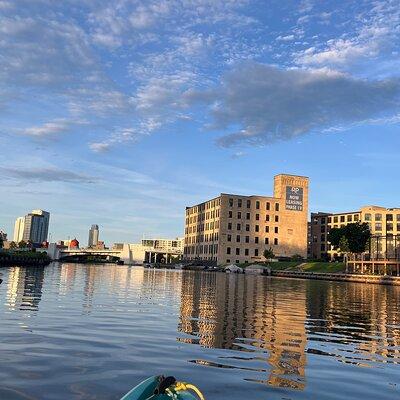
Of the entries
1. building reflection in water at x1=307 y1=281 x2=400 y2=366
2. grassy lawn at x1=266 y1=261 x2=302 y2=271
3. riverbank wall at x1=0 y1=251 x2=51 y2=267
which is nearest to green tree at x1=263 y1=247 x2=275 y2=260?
grassy lawn at x1=266 y1=261 x2=302 y2=271

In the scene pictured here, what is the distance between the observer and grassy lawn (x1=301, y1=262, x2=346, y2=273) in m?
143

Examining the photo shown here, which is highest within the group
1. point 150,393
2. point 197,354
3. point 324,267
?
point 324,267

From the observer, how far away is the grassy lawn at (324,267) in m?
143

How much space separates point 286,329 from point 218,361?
908 centimetres

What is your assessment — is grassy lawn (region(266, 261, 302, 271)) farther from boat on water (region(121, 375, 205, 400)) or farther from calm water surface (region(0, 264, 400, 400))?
boat on water (region(121, 375, 205, 400))

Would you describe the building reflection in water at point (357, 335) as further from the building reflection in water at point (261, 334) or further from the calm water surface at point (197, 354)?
the building reflection in water at point (261, 334)

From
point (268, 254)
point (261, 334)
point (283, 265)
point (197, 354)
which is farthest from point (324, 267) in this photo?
point (197, 354)

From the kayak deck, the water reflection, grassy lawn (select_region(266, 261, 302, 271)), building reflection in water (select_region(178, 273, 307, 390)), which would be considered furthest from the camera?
grassy lawn (select_region(266, 261, 302, 271))

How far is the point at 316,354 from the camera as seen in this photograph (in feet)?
55.7

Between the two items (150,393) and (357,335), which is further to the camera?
(357,335)

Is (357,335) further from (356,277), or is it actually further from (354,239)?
(354,239)

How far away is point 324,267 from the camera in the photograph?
5955 inches

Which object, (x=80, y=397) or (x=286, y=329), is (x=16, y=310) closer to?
(x=286, y=329)

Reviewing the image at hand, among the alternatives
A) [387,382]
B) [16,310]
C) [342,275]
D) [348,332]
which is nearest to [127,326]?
[16,310]
